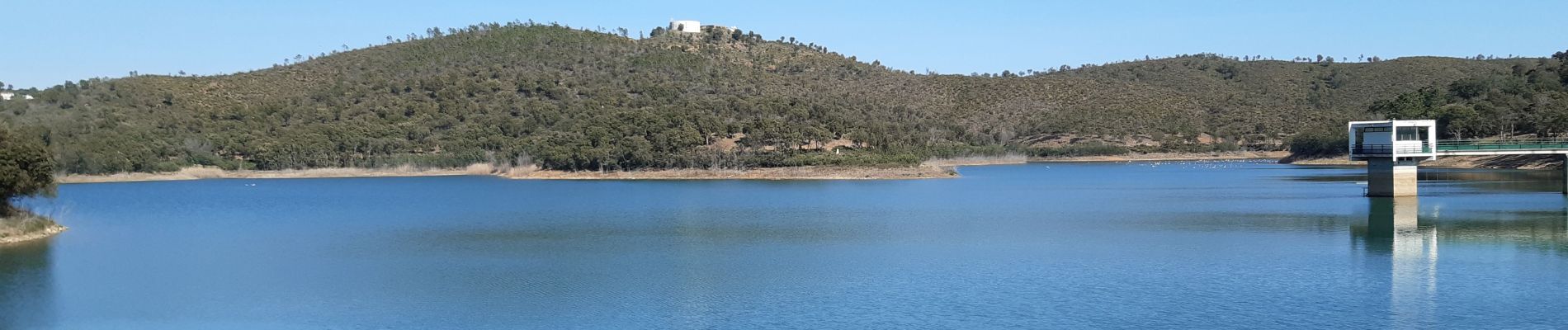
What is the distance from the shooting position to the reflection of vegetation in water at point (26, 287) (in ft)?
74.5

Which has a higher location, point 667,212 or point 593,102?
point 593,102

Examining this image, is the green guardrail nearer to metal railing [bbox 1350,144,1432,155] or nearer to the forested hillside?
metal railing [bbox 1350,144,1432,155]

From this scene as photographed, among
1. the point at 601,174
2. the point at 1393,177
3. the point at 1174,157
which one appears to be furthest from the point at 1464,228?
the point at 1174,157

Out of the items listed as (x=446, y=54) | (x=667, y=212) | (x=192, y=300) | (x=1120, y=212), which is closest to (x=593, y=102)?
(x=446, y=54)

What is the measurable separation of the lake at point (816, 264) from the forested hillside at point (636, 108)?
3354 centimetres

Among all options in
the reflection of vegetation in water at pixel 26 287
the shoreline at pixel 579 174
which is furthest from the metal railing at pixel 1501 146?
the reflection of vegetation in water at pixel 26 287

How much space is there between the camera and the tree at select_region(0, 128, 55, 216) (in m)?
34.9

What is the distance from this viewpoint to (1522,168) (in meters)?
75.5

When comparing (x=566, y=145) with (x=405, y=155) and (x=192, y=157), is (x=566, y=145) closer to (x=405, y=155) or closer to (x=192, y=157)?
(x=405, y=155)

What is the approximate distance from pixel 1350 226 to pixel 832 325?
2381cm

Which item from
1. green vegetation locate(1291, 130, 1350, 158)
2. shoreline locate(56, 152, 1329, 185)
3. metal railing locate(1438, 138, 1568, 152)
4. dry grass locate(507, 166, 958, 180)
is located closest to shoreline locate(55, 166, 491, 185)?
shoreline locate(56, 152, 1329, 185)

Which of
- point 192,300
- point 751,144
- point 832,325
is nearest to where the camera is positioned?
point 832,325

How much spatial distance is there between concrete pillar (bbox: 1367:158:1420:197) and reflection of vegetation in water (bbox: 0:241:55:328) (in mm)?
44854

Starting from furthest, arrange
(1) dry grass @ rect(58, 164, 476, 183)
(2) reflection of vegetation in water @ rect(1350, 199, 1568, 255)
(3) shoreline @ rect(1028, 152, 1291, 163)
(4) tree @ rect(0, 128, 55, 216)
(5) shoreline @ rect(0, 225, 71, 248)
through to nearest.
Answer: (3) shoreline @ rect(1028, 152, 1291, 163)
(1) dry grass @ rect(58, 164, 476, 183)
(5) shoreline @ rect(0, 225, 71, 248)
(4) tree @ rect(0, 128, 55, 216)
(2) reflection of vegetation in water @ rect(1350, 199, 1568, 255)
